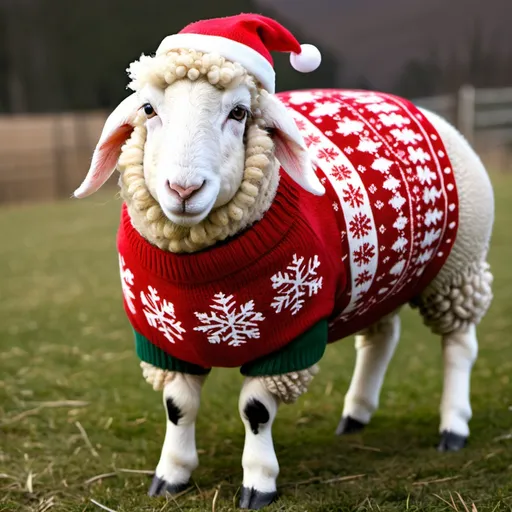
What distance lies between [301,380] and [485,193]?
99 centimetres

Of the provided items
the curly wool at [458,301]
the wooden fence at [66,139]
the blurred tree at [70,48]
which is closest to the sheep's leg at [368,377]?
the curly wool at [458,301]

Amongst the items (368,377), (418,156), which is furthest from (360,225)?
(368,377)

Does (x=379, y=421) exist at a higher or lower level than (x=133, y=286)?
lower

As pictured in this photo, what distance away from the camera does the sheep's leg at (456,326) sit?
2.74m

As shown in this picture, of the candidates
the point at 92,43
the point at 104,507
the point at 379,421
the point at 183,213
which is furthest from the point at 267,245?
the point at 92,43

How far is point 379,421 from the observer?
301 centimetres

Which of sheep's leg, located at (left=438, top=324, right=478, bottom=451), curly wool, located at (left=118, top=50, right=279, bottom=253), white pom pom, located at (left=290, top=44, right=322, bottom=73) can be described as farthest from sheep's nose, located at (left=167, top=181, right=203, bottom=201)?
sheep's leg, located at (left=438, top=324, right=478, bottom=451)

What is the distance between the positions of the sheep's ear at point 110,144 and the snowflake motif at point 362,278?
27.9 inches

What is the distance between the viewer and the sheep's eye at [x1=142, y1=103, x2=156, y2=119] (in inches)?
75.2

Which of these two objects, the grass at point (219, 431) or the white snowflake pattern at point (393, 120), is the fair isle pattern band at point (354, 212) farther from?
the grass at point (219, 431)

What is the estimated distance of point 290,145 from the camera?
2.01m

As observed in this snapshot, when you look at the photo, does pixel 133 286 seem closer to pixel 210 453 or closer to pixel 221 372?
pixel 210 453

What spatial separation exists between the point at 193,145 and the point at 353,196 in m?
0.60

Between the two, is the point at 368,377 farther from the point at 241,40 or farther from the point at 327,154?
the point at 241,40
